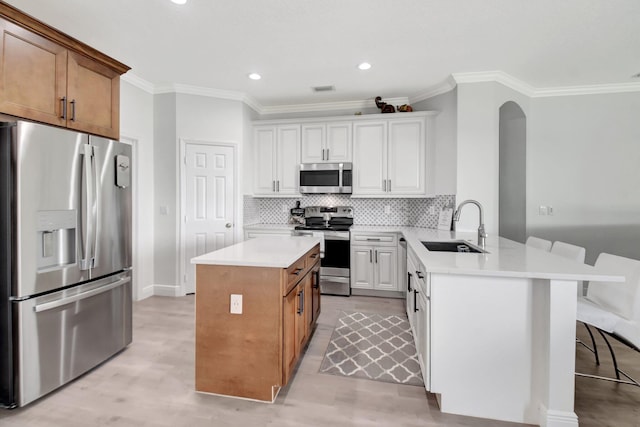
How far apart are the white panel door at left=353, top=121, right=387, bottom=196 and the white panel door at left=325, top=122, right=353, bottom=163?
9 centimetres

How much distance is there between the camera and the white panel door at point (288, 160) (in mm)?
4445

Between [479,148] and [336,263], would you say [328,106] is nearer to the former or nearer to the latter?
[479,148]

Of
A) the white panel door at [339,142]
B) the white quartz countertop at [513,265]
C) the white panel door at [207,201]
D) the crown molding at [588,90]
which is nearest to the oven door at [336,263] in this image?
the white panel door at [339,142]

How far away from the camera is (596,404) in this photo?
6.15ft

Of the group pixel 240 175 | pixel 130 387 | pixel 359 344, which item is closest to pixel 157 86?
pixel 240 175

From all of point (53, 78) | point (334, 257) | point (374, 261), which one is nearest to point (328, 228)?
point (334, 257)

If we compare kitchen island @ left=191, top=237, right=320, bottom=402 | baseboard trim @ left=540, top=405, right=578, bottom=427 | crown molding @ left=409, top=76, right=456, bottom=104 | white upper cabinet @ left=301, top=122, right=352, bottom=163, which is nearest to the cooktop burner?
white upper cabinet @ left=301, top=122, right=352, bottom=163

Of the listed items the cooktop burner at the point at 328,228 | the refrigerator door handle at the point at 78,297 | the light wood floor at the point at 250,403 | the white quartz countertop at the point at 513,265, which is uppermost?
the cooktop burner at the point at 328,228

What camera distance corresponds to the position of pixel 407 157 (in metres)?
4.07

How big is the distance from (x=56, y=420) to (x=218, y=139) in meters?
3.27

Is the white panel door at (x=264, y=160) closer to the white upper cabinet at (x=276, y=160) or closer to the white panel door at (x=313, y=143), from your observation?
the white upper cabinet at (x=276, y=160)

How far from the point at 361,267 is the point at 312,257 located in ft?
A: 5.12

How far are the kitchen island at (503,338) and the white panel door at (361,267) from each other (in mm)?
2157

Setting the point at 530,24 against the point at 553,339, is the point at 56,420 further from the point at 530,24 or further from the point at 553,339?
the point at 530,24
